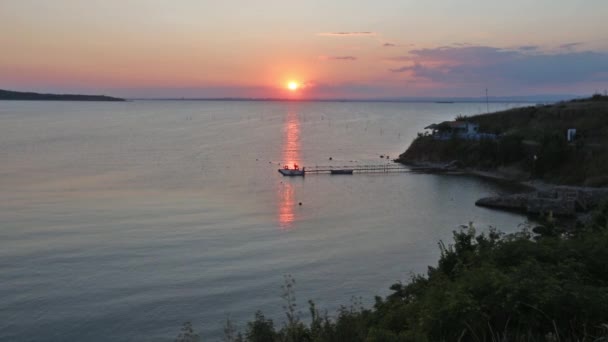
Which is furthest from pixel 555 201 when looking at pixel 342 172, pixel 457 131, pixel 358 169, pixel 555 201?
pixel 457 131

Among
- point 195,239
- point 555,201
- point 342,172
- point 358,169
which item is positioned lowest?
Answer: point 195,239

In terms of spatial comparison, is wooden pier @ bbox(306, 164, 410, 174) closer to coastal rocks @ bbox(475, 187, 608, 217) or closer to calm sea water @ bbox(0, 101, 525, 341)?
calm sea water @ bbox(0, 101, 525, 341)

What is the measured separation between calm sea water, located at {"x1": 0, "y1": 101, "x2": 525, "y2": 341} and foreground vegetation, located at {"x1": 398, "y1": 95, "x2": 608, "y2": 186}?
6866 mm

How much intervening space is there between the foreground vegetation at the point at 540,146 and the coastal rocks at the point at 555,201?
5972 mm

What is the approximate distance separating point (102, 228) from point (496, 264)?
106 feet

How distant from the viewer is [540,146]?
63812mm

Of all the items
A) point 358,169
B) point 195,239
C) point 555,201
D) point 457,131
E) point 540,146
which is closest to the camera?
point 195,239

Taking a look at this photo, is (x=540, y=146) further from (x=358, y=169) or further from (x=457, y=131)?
(x=358, y=169)

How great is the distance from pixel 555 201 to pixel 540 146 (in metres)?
18.7

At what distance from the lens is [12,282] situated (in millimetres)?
27547

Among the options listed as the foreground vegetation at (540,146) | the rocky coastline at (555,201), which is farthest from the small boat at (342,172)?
the rocky coastline at (555,201)

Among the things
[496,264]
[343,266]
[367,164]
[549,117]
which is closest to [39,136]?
[367,164]

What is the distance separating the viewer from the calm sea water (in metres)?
Answer: 24.2

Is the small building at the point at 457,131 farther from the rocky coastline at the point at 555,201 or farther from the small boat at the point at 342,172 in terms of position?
the rocky coastline at the point at 555,201
